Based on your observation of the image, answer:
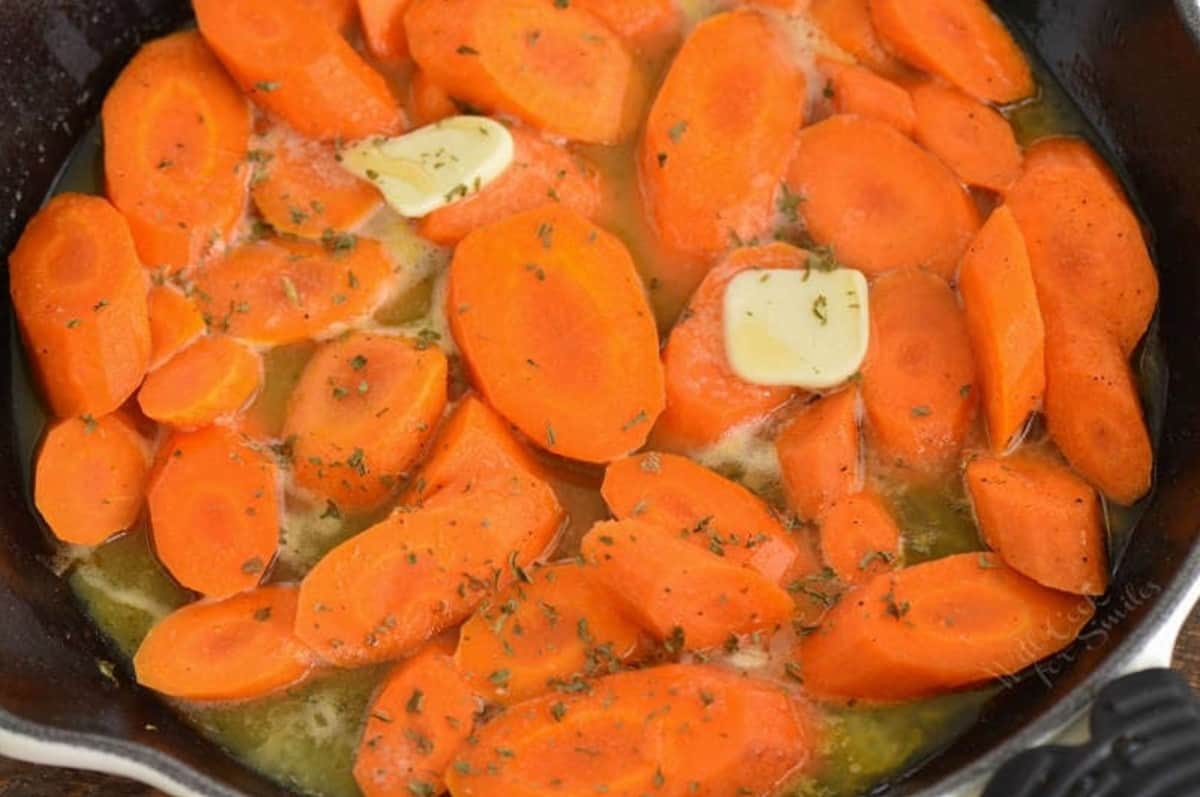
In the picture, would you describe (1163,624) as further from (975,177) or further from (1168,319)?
(975,177)

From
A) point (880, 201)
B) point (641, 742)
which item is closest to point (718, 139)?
point (880, 201)

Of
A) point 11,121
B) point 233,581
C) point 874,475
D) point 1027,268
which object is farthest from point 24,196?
point 1027,268

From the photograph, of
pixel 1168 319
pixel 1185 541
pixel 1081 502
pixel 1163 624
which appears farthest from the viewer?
pixel 1168 319

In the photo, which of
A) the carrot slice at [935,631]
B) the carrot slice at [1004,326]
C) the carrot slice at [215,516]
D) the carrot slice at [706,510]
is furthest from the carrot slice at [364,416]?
the carrot slice at [1004,326]

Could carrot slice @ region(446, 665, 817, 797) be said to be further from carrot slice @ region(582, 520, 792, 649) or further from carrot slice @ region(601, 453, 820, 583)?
carrot slice @ region(601, 453, 820, 583)

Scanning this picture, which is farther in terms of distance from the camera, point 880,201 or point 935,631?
A: point 880,201

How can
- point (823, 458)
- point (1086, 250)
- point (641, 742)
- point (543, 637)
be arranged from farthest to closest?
point (1086, 250)
point (823, 458)
point (543, 637)
point (641, 742)

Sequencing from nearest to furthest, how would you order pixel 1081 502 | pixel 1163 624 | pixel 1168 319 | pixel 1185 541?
1. pixel 1163 624
2. pixel 1185 541
3. pixel 1081 502
4. pixel 1168 319

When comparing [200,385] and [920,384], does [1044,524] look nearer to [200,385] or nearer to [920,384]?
[920,384]
